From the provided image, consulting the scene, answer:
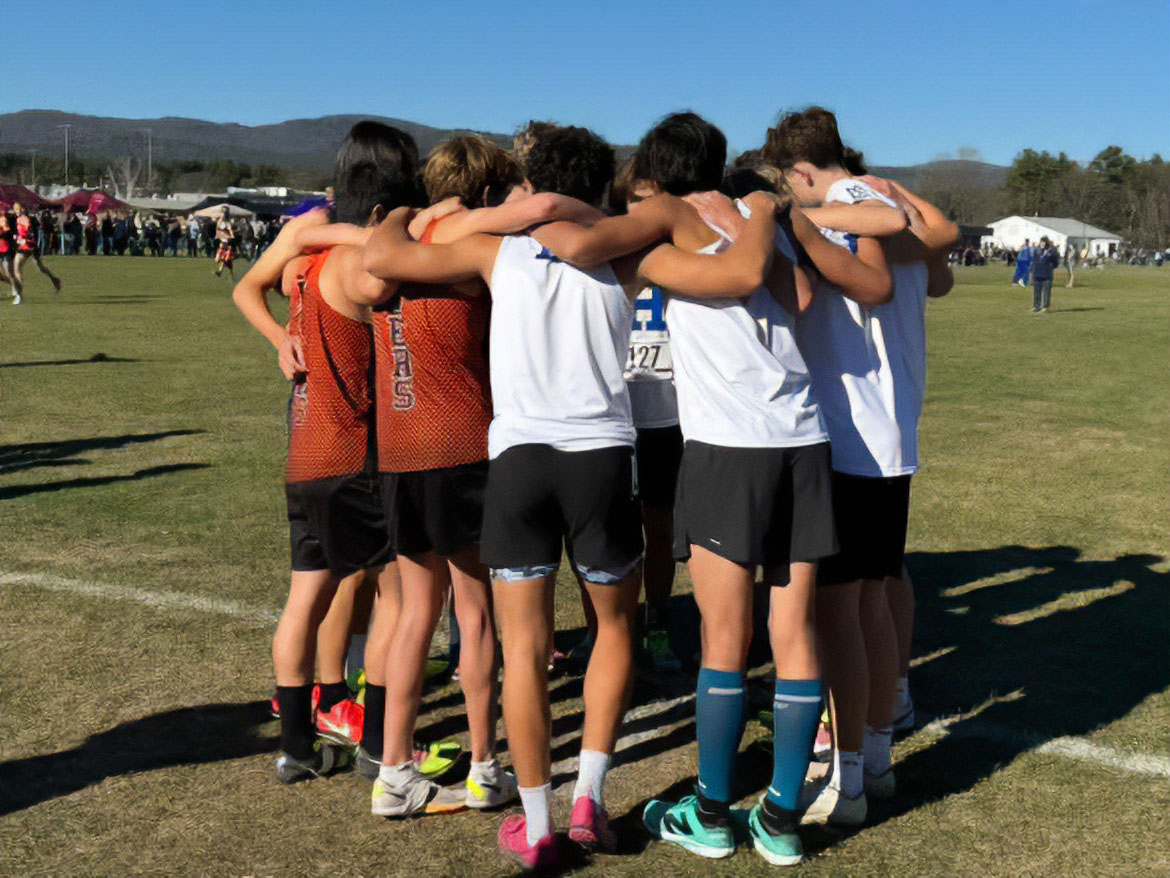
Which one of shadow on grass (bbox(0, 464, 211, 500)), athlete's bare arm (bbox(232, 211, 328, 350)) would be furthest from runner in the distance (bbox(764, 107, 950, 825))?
shadow on grass (bbox(0, 464, 211, 500))

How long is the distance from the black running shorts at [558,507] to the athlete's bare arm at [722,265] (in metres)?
0.48

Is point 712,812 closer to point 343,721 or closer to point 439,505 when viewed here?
point 439,505

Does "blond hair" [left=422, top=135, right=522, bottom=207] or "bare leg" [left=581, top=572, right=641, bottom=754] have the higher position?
"blond hair" [left=422, top=135, right=522, bottom=207]

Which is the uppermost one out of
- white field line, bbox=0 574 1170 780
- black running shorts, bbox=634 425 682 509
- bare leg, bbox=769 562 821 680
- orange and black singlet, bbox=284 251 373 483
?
orange and black singlet, bbox=284 251 373 483

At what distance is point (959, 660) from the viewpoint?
17.5 ft

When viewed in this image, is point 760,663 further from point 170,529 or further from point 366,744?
point 170,529

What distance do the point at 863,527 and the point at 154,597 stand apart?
146 inches

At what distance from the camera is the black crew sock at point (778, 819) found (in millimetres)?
3555

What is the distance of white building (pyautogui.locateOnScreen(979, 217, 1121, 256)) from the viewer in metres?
137

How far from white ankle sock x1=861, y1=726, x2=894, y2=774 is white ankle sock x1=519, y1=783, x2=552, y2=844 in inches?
44.8

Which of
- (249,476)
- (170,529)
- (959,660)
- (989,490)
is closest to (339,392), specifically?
(959,660)

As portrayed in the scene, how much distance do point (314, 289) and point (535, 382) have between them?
0.96 meters

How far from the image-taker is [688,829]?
12.0ft

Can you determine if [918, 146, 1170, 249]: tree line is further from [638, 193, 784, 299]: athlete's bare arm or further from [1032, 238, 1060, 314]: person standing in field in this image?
[638, 193, 784, 299]: athlete's bare arm
